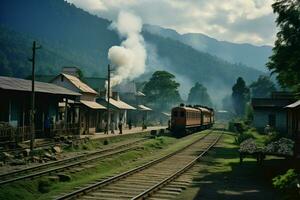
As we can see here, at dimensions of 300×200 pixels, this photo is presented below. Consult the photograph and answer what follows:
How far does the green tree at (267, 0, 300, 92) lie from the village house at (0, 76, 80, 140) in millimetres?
16299

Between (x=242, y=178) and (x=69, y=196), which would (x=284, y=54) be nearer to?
(x=242, y=178)

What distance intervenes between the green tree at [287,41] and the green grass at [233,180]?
6.88m

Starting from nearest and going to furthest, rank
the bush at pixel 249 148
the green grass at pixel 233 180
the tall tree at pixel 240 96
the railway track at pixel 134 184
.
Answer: the railway track at pixel 134 184
the green grass at pixel 233 180
the bush at pixel 249 148
the tall tree at pixel 240 96

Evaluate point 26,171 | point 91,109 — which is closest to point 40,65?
point 91,109

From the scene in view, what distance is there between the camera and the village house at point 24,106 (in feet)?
91.9

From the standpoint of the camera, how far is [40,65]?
547 ft

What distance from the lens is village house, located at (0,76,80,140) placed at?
28000mm

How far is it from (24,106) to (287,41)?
18.9 metres

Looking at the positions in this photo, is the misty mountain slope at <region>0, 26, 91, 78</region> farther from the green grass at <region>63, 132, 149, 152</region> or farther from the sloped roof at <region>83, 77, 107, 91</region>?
the green grass at <region>63, 132, 149, 152</region>

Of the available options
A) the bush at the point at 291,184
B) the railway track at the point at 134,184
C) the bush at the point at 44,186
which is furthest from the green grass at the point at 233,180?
the bush at the point at 44,186

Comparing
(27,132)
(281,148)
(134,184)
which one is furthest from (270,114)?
(134,184)

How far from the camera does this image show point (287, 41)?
29.0 metres

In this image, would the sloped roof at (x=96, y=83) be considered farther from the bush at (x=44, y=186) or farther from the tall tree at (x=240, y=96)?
the tall tree at (x=240, y=96)

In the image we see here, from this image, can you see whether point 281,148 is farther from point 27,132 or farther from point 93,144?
point 93,144
